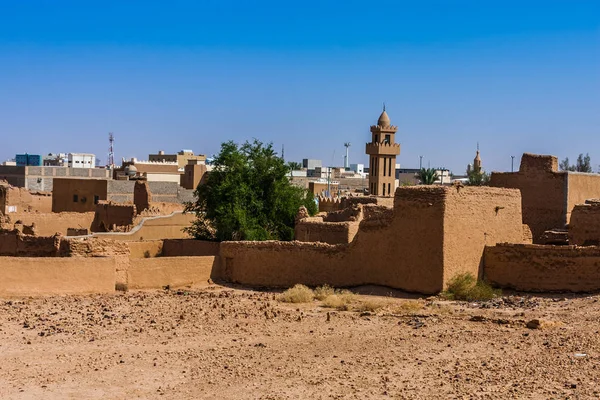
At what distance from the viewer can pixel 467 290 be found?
20.8m

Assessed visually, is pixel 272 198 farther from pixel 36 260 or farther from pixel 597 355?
pixel 597 355

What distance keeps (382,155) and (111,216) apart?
1062 inches

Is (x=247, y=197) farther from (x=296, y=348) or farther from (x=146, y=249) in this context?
(x=296, y=348)

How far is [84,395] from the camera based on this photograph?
1309cm

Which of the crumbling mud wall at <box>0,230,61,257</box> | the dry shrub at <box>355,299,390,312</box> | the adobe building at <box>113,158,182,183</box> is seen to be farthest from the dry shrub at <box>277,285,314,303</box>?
the adobe building at <box>113,158,182,183</box>

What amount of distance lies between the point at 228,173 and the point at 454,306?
12.7m

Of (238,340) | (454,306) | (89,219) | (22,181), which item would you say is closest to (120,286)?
(238,340)

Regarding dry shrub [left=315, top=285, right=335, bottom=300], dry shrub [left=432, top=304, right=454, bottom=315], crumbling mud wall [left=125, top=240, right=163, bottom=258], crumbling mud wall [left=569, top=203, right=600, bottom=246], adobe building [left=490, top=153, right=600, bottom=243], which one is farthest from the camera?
crumbling mud wall [left=125, top=240, right=163, bottom=258]

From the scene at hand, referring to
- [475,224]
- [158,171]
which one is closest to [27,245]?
[475,224]

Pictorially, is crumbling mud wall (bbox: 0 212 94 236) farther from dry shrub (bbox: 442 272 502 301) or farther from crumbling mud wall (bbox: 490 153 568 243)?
dry shrub (bbox: 442 272 502 301)

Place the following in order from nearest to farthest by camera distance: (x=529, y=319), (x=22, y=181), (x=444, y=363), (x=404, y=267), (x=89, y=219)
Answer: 1. (x=444, y=363)
2. (x=529, y=319)
3. (x=404, y=267)
4. (x=89, y=219)
5. (x=22, y=181)

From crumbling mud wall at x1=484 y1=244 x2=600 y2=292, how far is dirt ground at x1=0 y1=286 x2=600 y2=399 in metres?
0.64

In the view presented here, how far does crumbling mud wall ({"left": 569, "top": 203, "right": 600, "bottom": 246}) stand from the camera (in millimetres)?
22312

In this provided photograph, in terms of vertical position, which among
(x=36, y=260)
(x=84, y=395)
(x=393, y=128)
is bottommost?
(x=84, y=395)
